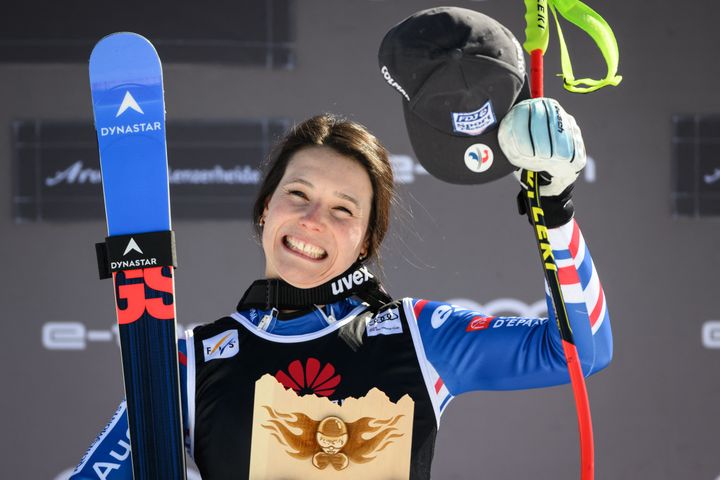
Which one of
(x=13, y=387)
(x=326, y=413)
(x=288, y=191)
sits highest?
(x=288, y=191)

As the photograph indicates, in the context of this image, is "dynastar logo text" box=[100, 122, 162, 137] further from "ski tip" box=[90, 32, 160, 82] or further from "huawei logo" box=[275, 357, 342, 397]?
"huawei logo" box=[275, 357, 342, 397]

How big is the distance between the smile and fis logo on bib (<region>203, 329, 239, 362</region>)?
0.19 metres

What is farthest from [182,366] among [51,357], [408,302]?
[51,357]

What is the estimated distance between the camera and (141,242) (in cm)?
194

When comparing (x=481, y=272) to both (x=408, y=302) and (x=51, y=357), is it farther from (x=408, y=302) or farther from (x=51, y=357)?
(x=408, y=302)

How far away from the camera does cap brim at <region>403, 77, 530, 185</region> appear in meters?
Result: 1.53

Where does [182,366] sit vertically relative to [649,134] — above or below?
below

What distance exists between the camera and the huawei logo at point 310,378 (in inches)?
68.6

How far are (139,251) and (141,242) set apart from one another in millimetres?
19

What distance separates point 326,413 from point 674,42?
2522 mm

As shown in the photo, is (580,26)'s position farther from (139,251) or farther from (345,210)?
(139,251)

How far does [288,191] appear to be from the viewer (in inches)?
71.9

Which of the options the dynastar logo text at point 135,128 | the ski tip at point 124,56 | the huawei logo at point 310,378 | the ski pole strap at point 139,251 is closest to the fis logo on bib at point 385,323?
the huawei logo at point 310,378

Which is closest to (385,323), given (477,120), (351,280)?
(351,280)
